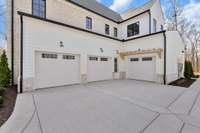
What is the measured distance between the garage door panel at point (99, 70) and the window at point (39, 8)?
559cm

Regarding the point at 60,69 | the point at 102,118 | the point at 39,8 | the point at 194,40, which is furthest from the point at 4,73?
the point at 194,40

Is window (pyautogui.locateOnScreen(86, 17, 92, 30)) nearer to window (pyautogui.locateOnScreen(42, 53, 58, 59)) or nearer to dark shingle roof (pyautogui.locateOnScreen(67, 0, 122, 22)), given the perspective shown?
dark shingle roof (pyautogui.locateOnScreen(67, 0, 122, 22))

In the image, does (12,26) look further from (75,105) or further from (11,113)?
(75,105)

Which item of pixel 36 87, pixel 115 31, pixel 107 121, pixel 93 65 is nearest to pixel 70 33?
pixel 93 65

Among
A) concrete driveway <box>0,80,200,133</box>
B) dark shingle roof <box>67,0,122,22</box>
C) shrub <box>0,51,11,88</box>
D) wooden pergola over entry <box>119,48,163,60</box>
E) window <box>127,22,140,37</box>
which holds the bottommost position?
concrete driveway <box>0,80,200,133</box>

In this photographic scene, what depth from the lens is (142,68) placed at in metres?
12.5

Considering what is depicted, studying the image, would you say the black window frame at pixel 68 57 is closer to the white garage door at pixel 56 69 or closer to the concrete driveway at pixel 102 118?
the white garage door at pixel 56 69

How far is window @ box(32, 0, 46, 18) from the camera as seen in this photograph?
9.85m

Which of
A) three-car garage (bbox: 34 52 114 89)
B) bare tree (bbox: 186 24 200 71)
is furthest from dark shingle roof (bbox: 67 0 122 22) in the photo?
bare tree (bbox: 186 24 200 71)

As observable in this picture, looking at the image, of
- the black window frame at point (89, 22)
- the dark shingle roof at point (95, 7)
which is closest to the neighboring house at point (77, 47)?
the black window frame at point (89, 22)

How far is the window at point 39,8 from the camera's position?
9.85 meters

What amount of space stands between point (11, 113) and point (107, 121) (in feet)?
10.8

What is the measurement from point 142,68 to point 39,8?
1088cm

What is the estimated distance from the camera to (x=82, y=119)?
3.79m
